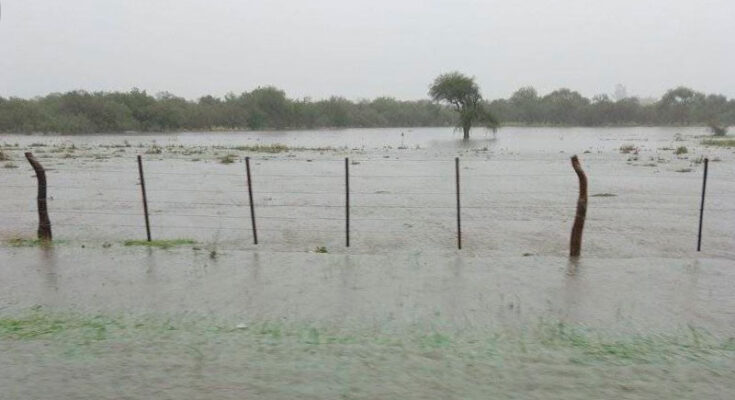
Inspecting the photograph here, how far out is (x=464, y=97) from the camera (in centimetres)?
6669

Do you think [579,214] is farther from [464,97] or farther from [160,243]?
[464,97]

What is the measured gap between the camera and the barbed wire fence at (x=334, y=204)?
426 inches

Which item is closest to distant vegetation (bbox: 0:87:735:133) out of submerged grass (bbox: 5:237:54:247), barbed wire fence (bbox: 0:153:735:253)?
barbed wire fence (bbox: 0:153:735:253)

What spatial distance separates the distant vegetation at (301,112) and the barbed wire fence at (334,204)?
1970 inches

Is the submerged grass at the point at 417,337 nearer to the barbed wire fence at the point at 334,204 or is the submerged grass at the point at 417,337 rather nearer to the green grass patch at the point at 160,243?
the green grass patch at the point at 160,243

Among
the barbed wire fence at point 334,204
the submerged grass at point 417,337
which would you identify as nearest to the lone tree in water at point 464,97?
the barbed wire fence at point 334,204

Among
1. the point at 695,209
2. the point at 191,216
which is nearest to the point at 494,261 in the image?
the point at 191,216

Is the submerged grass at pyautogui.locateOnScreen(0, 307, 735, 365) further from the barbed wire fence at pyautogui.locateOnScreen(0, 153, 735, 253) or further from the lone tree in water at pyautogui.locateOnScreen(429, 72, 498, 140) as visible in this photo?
the lone tree in water at pyautogui.locateOnScreen(429, 72, 498, 140)

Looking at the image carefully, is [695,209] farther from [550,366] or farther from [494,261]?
[550,366]

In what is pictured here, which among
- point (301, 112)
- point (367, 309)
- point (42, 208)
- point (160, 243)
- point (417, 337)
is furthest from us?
point (301, 112)

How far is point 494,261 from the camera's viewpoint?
754cm

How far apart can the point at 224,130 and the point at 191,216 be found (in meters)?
88.0

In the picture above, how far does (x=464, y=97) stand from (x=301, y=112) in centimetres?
4459

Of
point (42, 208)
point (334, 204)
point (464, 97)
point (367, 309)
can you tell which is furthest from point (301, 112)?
point (367, 309)
